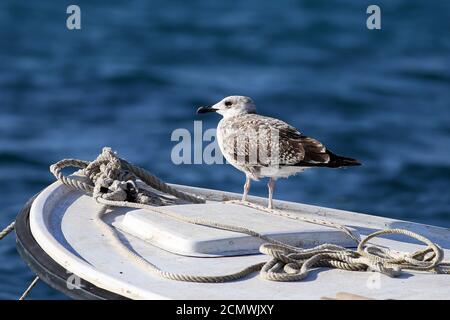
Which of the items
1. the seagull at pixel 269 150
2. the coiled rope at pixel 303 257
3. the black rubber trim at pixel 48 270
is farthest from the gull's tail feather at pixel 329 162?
the black rubber trim at pixel 48 270

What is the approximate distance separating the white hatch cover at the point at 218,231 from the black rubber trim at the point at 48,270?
585 mm

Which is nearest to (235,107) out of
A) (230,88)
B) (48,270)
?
(48,270)

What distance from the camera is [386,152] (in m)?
16.7

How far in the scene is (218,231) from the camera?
6.03 meters

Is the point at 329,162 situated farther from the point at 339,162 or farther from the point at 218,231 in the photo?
the point at 218,231

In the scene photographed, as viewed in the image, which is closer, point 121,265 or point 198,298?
point 198,298

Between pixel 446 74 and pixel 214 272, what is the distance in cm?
1576

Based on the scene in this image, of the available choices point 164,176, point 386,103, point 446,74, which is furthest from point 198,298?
point 446,74

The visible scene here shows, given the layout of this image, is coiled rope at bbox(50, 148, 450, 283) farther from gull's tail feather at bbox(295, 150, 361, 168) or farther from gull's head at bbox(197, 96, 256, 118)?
gull's head at bbox(197, 96, 256, 118)

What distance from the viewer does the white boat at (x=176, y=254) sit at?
552 centimetres

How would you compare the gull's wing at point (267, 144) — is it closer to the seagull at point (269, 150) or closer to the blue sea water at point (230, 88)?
the seagull at point (269, 150)

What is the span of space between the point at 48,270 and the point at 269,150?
1.90 metres
